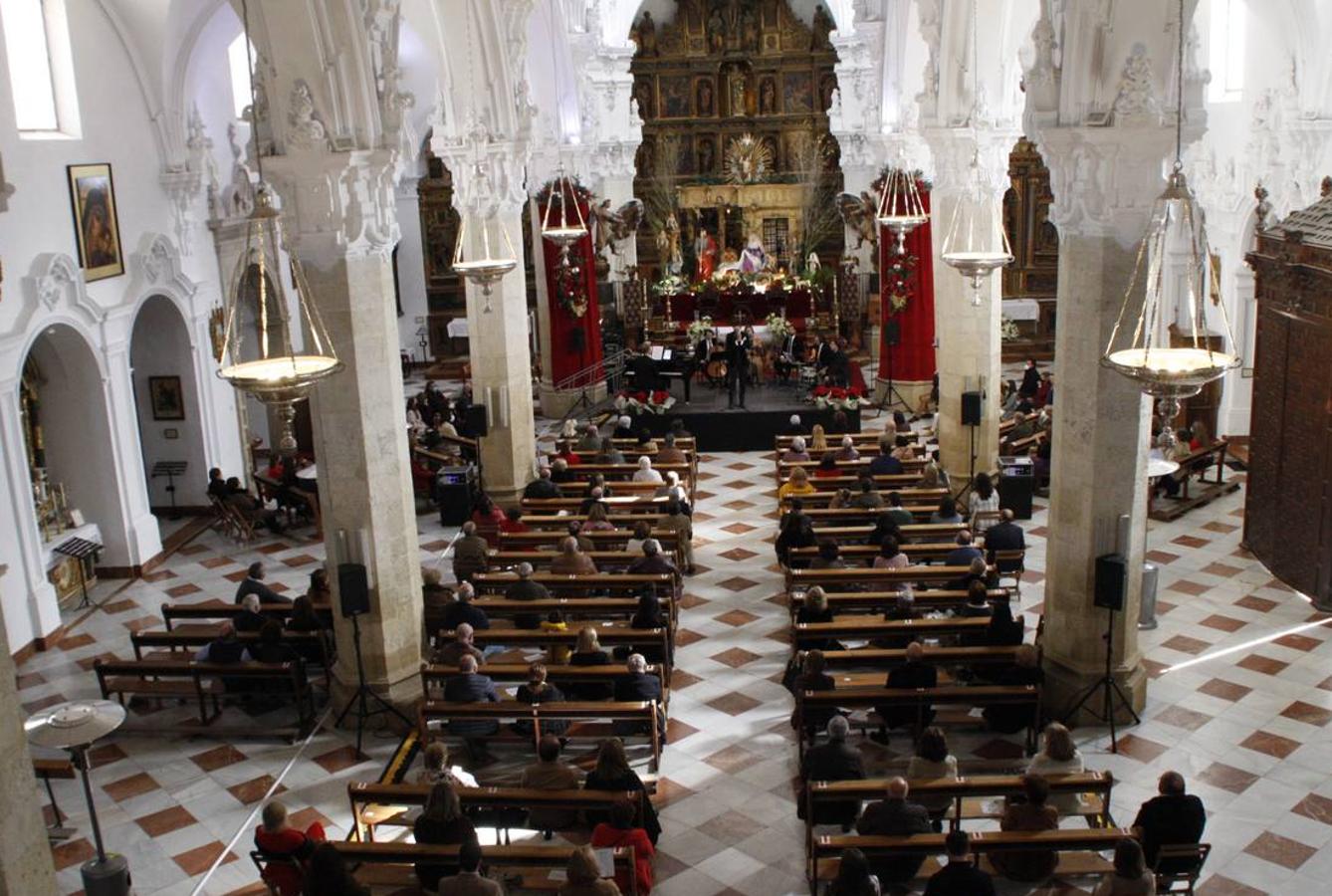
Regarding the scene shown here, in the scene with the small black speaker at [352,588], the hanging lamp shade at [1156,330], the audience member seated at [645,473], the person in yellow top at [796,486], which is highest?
the hanging lamp shade at [1156,330]

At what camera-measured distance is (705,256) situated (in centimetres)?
3500

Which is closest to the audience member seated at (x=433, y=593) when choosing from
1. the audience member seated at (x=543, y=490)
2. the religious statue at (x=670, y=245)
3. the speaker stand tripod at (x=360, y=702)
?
the speaker stand tripod at (x=360, y=702)

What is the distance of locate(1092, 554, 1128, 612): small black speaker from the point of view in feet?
36.7

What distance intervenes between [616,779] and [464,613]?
152 inches

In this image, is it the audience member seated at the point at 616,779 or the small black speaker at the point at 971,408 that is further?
the small black speaker at the point at 971,408

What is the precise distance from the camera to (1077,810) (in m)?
9.38

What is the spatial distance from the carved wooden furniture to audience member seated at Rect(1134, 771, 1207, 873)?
702cm

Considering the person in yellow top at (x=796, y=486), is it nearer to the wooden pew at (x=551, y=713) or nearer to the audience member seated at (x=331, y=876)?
the wooden pew at (x=551, y=713)

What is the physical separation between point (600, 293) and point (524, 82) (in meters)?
14.0

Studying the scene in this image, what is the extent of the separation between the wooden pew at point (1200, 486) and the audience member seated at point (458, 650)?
10689 millimetres

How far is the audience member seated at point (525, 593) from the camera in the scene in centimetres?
1366

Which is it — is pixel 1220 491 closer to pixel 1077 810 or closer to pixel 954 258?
pixel 954 258

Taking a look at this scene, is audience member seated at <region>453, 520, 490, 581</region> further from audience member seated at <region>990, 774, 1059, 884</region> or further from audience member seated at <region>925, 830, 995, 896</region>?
audience member seated at <region>925, 830, 995, 896</region>

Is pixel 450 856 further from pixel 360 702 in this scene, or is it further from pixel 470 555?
pixel 470 555
